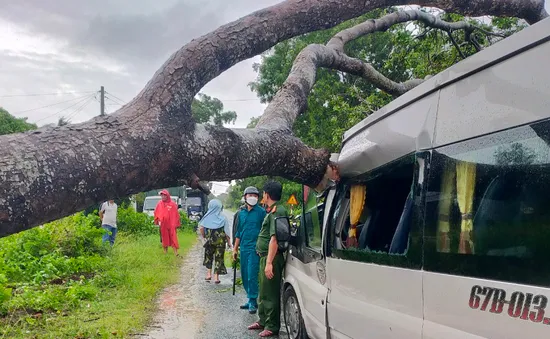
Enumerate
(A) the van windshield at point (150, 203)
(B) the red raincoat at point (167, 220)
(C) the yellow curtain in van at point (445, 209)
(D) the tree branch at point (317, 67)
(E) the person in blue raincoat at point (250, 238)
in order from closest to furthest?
1. (C) the yellow curtain in van at point (445, 209)
2. (D) the tree branch at point (317, 67)
3. (E) the person in blue raincoat at point (250, 238)
4. (B) the red raincoat at point (167, 220)
5. (A) the van windshield at point (150, 203)

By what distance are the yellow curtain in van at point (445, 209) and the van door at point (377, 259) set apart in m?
0.17

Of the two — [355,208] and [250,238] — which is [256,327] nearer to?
[250,238]

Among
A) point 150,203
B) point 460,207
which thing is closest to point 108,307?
point 460,207

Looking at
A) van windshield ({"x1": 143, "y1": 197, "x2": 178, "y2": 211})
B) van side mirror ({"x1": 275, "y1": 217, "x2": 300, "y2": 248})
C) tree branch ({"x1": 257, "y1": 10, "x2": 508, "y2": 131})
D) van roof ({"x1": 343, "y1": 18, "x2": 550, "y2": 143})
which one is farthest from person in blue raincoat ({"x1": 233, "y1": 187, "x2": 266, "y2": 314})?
van windshield ({"x1": 143, "y1": 197, "x2": 178, "y2": 211})

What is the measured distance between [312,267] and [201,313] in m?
3.03

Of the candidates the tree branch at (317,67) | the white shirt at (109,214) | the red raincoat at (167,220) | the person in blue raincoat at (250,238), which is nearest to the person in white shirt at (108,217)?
the white shirt at (109,214)

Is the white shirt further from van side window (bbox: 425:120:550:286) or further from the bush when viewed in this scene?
van side window (bbox: 425:120:550:286)

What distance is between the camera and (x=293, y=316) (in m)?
5.37

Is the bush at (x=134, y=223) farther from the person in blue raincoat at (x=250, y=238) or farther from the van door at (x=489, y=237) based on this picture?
the van door at (x=489, y=237)

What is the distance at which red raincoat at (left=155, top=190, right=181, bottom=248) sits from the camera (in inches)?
494

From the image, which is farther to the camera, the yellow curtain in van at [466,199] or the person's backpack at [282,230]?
the person's backpack at [282,230]

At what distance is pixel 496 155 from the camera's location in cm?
215

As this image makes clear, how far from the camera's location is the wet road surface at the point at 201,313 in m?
5.97

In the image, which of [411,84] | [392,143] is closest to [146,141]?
[392,143]
